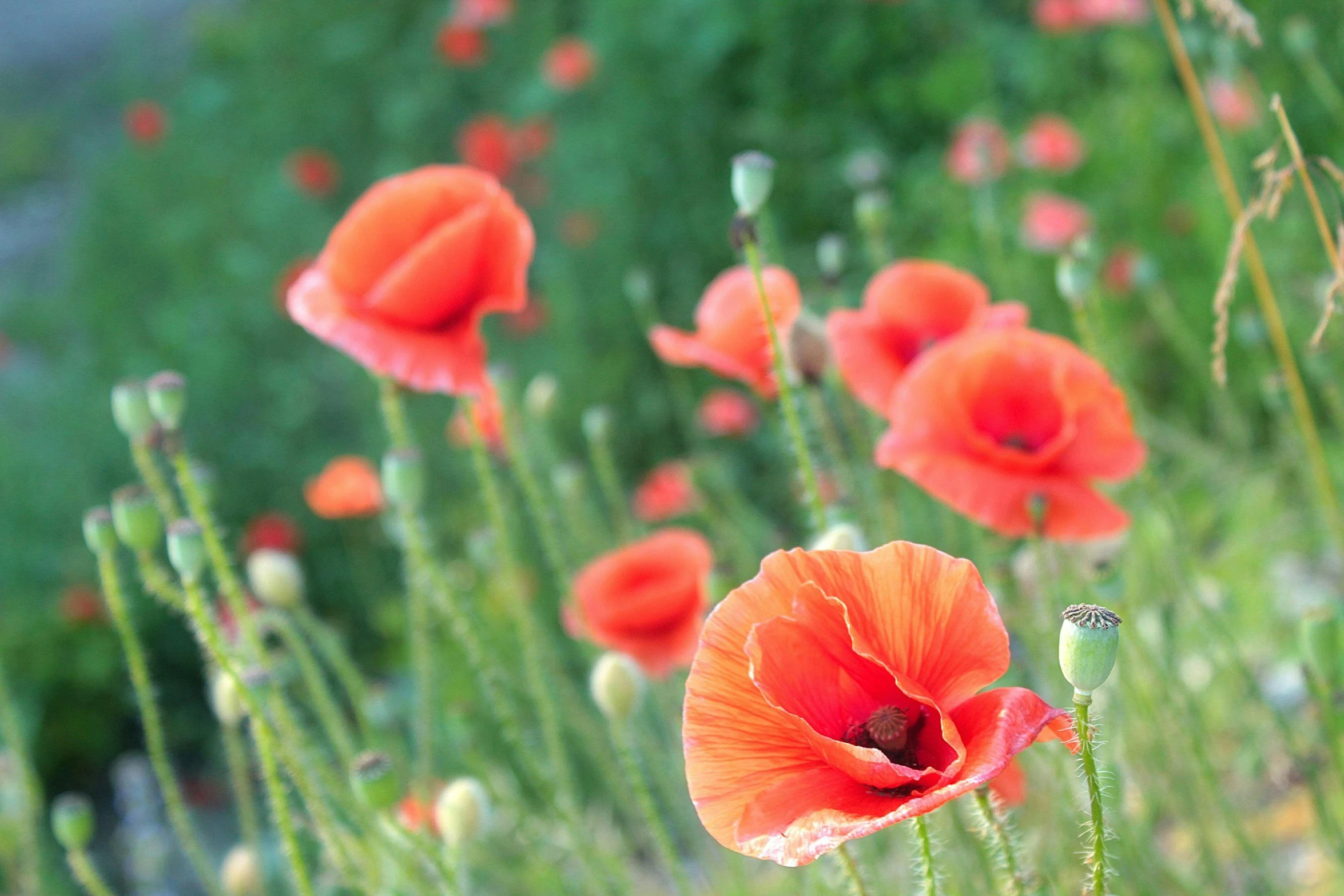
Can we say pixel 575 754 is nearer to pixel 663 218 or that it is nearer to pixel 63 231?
pixel 663 218

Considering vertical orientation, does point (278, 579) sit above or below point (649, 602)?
above

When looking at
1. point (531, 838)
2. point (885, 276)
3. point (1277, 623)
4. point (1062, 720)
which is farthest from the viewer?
point (1277, 623)

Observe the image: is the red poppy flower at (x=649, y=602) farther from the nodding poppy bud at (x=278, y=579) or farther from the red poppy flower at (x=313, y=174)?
the red poppy flower at (x=313, y=174)

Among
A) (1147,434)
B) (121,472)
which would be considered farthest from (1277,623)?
(121,472)

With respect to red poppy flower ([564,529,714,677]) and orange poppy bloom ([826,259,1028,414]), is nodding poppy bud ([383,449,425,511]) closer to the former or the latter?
red poppy flower ([564,529,714,677])

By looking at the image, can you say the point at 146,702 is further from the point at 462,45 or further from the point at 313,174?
the point at 462,45

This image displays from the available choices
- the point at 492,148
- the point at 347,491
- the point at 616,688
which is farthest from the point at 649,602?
the point at 492,148
